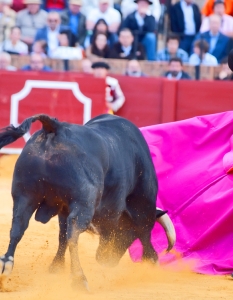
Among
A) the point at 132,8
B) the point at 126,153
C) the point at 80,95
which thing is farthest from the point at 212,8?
the point at 126,153

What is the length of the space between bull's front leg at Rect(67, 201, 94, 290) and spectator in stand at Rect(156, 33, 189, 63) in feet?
22.6

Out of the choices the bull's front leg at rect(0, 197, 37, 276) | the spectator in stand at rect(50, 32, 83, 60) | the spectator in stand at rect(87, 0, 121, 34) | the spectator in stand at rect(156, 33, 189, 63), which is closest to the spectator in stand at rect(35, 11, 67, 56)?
the spectator in stand at rect(50, 32, 83, 60)

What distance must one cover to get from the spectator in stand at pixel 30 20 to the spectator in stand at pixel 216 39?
2.31 meters

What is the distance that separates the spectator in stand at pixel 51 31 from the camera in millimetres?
10266

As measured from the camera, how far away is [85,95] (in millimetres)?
9344

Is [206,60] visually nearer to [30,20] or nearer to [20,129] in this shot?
[30,20]

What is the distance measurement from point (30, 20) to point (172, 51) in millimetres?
2174

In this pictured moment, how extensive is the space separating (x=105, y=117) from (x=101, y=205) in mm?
690

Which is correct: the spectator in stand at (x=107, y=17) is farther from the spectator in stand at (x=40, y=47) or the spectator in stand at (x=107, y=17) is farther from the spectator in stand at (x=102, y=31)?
the spectator in stand at (x=40, y=47)

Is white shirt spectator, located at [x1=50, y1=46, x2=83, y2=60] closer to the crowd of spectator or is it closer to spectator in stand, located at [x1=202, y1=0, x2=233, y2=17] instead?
the crowd of spectator

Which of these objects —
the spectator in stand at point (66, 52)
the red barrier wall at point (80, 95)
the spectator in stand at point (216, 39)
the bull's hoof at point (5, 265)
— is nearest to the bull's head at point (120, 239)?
the bull's hoof at point (5, 265)

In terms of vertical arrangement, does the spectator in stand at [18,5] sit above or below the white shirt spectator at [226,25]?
above

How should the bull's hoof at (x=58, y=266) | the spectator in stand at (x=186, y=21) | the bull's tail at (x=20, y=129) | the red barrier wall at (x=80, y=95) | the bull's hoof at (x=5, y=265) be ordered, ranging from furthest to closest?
the spectator in stand at (x=186, y=21)
the red barrier wall at (x=80, y=95)
the bull's hoof at (x=58, y=266)
the bull's tail at (x=20, y=129)
the bull's hoof at (x=5, y=265)

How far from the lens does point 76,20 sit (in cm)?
1080
